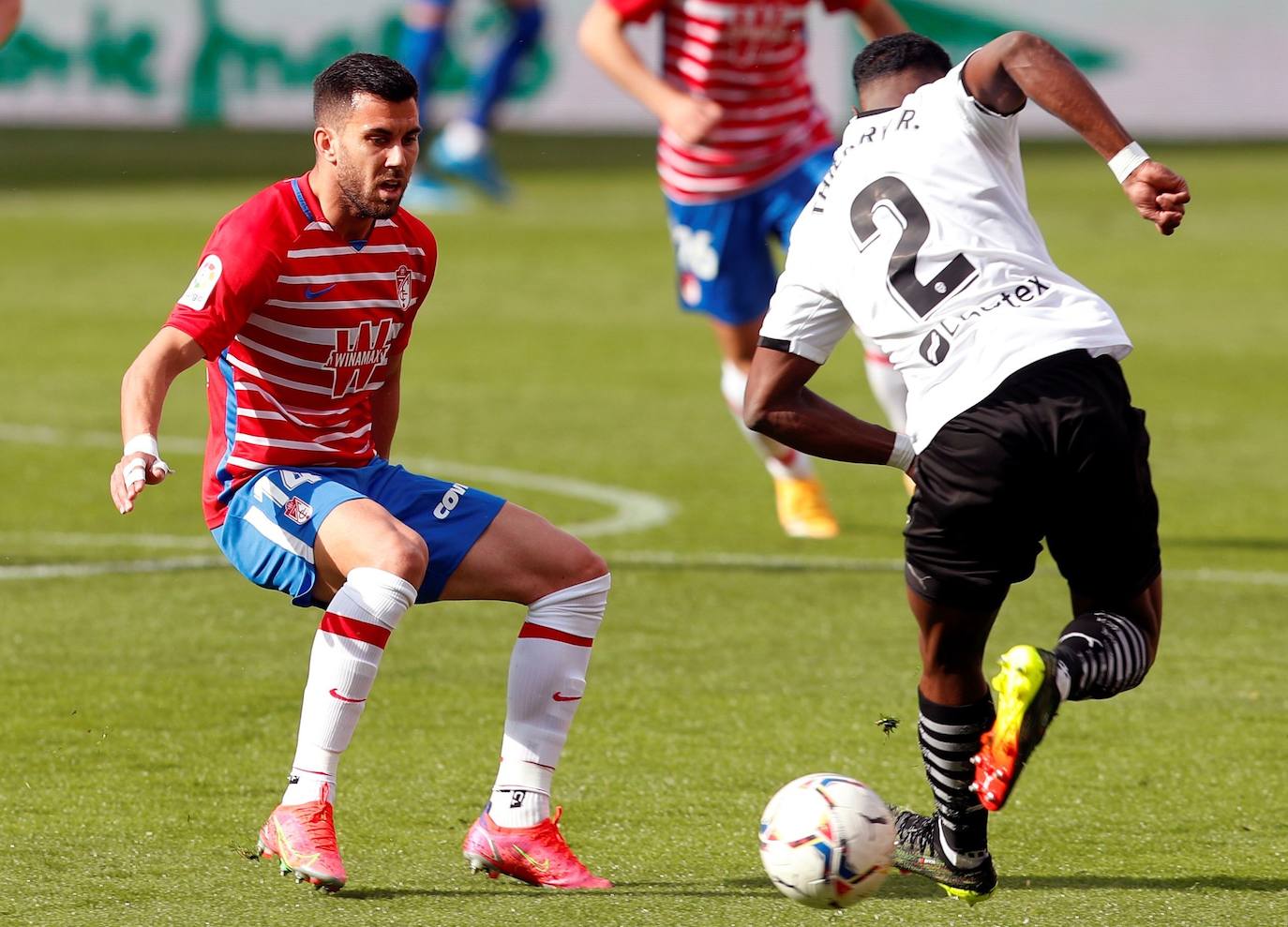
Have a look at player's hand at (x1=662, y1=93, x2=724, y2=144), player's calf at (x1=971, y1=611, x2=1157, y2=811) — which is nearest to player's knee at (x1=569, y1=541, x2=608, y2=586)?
player's calf at (x1=971, y1=611, x2=1157, y2=811)

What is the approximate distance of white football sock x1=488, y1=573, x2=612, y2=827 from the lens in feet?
14.8

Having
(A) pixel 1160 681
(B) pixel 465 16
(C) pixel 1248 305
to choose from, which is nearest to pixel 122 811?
(A) pixel 1160 681

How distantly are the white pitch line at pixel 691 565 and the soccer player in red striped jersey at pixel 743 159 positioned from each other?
52cm

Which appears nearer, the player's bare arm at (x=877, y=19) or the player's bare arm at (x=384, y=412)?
the player's bare arm at (x=384, y=412)

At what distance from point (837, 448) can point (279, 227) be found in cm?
126

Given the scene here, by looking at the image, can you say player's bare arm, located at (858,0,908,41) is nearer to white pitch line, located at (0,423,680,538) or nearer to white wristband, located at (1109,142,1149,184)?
white pitch line, located at (0,423,680,538)

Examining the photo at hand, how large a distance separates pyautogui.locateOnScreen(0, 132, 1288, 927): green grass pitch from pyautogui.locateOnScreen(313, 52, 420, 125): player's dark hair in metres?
1.56

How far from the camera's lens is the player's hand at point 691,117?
23.4 feet

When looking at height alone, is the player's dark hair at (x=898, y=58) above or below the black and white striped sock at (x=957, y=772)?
above

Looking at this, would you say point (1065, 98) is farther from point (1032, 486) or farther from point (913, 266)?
point (1032, 486)

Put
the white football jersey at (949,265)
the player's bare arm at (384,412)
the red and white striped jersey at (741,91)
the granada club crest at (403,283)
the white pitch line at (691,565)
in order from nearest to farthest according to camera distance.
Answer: the white football jersey at (949,265), the granada club crest at (403,283), the player's bare arm at (384,412), the white pitch line at (691,565), the red and white striped jersey at (741,91)

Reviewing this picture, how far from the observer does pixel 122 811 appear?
4816mm

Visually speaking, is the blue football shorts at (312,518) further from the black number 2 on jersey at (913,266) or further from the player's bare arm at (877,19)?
the player's bare arm at (877,19)

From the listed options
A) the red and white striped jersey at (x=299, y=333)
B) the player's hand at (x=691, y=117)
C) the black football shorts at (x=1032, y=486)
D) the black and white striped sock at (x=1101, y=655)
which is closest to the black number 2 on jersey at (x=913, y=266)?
the black football shorts at (x=1032, y=486)
